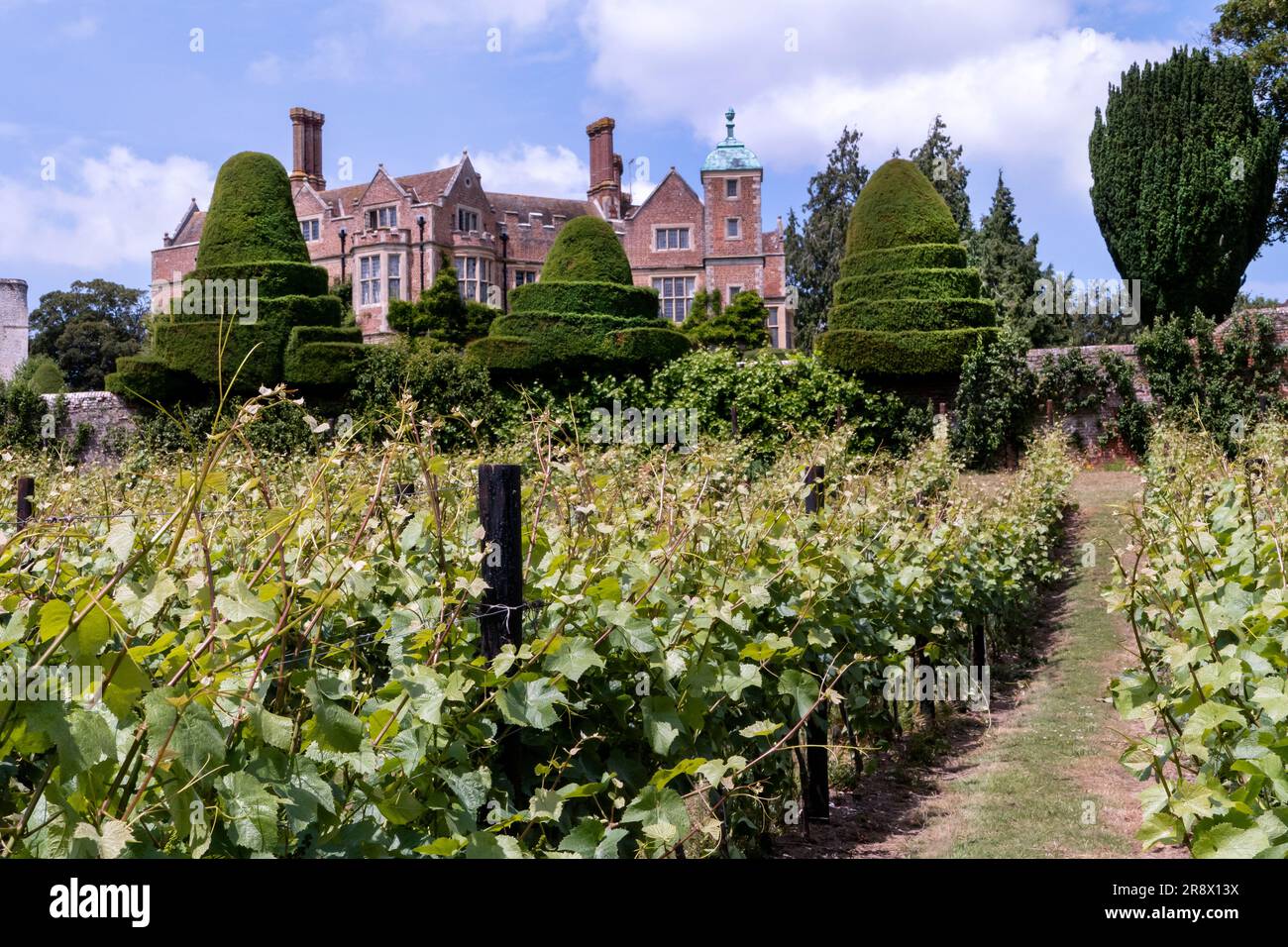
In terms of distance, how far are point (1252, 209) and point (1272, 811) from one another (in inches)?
985

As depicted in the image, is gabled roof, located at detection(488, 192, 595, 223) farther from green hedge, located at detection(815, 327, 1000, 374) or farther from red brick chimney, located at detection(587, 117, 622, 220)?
green hedge, located at detection(815, 327, 1000, 374)

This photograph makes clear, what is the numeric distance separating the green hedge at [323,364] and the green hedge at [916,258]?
1036 cm

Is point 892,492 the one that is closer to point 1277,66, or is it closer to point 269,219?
point 269,219

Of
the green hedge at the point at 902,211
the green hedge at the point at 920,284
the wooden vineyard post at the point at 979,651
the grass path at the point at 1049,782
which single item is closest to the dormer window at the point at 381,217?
the green hedge at the point at 902,211

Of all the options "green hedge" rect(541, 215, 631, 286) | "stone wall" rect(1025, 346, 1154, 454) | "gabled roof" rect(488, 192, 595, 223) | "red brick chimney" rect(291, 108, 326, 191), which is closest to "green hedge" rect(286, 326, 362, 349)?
"green hedge" rect(541, 215, 631, 286)

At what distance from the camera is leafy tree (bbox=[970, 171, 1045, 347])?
33.1m

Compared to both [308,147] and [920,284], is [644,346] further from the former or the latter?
[308,147]

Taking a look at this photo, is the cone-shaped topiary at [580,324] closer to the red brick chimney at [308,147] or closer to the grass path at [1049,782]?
the grass path at [1049,782]

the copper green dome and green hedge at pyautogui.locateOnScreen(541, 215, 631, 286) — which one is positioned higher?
the copper green dome

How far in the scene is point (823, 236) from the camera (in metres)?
39.4

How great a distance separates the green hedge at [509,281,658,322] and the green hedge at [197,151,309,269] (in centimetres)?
507

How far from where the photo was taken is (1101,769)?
5.88 metres

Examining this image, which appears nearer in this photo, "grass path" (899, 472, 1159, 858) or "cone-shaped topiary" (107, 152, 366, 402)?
Answer: "grass path" (899, 472, 1159, 858)

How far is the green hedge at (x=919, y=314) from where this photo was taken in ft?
66.2
